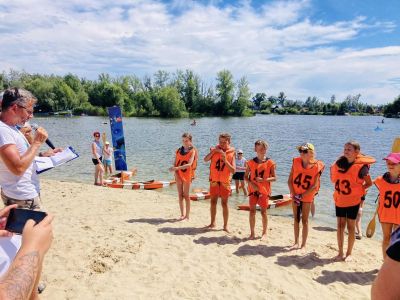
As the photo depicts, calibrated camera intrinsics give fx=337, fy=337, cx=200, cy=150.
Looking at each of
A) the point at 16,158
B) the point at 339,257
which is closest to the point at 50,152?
the point at 16,158

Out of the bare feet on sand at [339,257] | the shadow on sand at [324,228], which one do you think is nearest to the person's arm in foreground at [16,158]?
the bare feet on sand at [339,257]

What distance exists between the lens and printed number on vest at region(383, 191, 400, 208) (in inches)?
213

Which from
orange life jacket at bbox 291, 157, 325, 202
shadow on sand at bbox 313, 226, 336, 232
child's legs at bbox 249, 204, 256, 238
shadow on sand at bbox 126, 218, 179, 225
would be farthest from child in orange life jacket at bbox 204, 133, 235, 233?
shadow on sand at bbox 313, 226, 336, 232

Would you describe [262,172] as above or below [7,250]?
below

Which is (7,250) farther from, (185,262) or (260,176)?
(260,176)

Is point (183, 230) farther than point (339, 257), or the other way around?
point (183, 230)

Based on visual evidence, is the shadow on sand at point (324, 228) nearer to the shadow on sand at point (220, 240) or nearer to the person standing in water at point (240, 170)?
the shadow on sand at point (220, 240)

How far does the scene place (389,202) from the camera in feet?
18.0

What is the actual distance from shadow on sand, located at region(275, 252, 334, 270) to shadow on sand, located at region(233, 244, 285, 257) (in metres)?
0.28

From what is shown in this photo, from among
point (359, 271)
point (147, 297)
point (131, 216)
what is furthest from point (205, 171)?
point (147, 297)

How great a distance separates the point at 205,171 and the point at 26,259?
15.5 meters

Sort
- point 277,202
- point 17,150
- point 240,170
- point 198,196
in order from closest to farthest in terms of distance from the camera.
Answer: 1. point 17,150
2. point 277,202
3. point 198,196
4. point 240,170

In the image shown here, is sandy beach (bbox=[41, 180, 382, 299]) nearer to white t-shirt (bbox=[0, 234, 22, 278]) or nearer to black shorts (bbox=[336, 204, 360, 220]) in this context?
black shorts (bbox=[336, 204, 360, 220])

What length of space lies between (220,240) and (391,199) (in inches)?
132
